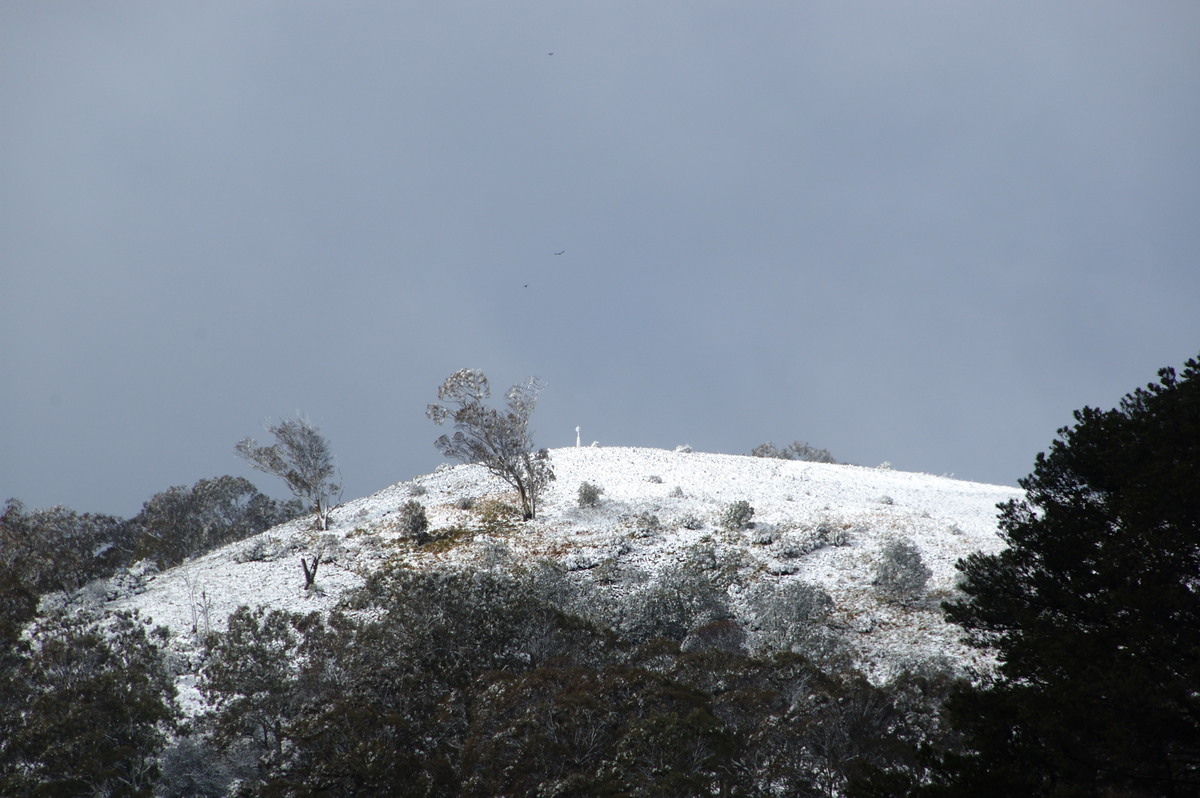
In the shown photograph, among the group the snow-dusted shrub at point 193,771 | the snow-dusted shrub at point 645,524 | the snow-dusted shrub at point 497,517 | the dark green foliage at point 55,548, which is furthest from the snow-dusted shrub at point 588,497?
the snow-dusted shrub at point 193,771

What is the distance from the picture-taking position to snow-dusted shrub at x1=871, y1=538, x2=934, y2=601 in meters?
31.3

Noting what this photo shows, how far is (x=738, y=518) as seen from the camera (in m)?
42.4

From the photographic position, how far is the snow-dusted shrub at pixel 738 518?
139 ft

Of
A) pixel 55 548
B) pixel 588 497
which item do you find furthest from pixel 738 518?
pixel 55 548

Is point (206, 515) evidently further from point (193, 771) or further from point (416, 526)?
point (193, 771)

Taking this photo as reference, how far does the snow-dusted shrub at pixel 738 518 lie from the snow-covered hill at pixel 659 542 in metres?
0.79

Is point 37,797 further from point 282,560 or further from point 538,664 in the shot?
point 282,560

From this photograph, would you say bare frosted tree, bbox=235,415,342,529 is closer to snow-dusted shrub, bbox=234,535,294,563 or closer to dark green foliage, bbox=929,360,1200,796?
snow-dusted shrub, bbox=234,535,294,563

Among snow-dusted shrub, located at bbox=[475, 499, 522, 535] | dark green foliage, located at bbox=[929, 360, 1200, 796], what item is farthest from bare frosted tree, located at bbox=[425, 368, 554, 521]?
dark green foliage, located at bbox=[929, 360, 1200, 796]

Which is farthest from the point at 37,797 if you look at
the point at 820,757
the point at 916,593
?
the point at 916,593

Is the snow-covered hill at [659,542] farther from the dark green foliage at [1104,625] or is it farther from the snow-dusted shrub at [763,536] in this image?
the dark green foliage at [1104,625]

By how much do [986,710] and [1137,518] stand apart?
13.9 feet

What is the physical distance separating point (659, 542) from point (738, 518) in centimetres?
576

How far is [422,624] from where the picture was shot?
20.8 meters
